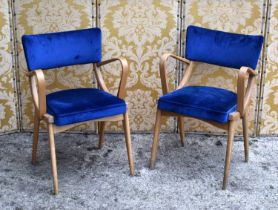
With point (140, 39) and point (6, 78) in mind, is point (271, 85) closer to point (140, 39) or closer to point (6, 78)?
point (140, 39)

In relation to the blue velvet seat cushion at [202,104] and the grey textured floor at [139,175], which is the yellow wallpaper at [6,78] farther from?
the blue velvet seat cushion at [202,104]

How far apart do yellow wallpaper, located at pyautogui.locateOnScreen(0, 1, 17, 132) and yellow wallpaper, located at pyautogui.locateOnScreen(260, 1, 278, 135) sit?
1.80 metres

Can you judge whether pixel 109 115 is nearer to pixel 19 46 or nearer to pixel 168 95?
pixel 168 95

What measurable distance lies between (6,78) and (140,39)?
99cm

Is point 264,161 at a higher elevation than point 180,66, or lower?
lower

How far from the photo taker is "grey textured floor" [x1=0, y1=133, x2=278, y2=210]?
9.02 feet

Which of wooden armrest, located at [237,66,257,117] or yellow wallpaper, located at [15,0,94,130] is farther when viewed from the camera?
yellow wallpaper, located at [15,0,94,130]

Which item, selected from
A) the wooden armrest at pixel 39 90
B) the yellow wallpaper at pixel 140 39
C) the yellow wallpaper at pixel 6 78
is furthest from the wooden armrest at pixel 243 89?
the yellow wallpaper at pixel 6 78

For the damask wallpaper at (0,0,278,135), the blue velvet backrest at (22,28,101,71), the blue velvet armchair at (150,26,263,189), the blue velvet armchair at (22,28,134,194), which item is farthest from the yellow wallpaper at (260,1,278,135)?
the blue velvet backrest at (22,28,101,71)

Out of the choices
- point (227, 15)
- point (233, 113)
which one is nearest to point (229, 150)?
point (233, 113)

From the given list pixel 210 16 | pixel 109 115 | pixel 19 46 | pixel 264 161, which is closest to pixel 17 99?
pixel 19 46

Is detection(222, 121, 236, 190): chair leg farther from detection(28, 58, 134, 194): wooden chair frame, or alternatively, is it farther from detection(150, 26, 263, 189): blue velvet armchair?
detection(28, 58, 134, 194): wooden chair frame

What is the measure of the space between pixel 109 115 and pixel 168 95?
405 millimetres

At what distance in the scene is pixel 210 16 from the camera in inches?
133
